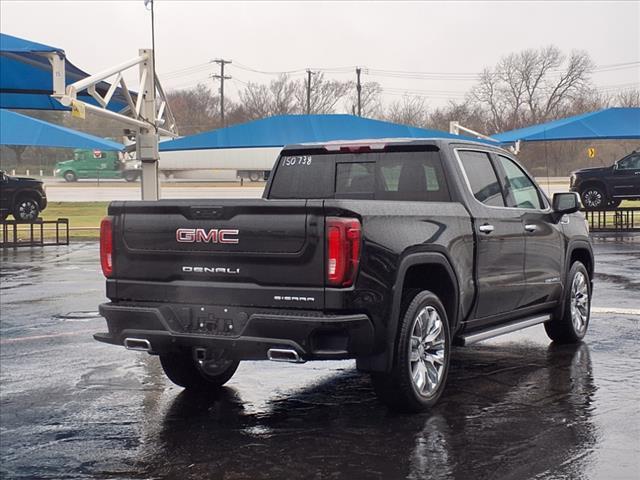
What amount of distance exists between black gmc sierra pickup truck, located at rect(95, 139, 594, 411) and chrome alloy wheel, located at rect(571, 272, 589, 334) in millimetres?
1230

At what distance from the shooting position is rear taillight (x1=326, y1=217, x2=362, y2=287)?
5301 millimetres

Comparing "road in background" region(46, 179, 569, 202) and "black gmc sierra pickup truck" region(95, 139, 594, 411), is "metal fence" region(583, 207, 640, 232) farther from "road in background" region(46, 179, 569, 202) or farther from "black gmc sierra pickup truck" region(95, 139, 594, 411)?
"black gmc sierra pickup truck" region(95, 139, 594, 411)

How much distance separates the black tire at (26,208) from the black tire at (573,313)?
2361cm

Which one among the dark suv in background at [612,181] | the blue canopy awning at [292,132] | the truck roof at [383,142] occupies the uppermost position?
the blue canopy awning at [292,132]

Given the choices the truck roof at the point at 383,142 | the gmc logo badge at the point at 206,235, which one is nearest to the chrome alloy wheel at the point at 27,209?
the truck roof at the point at 383,142

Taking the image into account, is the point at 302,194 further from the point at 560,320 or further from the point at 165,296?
the point at 560,320

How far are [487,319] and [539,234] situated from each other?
1.21m

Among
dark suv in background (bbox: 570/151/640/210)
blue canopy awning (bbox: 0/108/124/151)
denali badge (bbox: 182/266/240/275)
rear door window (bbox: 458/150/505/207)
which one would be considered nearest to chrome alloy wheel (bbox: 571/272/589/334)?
rear door window (bbox: 458/150/505/207)

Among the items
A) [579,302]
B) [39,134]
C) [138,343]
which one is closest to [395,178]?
[138,343]

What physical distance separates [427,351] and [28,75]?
514 inches

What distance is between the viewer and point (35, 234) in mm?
Answer: 27281

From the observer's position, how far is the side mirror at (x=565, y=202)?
809cm

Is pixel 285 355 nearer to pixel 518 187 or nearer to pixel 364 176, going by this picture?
pixel 364 176

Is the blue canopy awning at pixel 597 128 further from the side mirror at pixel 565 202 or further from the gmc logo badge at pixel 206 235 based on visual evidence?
the gmc logo badge at pixel 206 235
